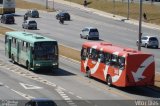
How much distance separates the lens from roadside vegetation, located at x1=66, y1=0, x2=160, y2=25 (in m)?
103

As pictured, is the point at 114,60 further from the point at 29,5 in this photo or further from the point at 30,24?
the point at 29,5

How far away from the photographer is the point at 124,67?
1351 inches

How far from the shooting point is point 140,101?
31.5 meters

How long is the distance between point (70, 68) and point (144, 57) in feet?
38.1

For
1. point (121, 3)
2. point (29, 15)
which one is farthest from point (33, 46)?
point (121, 3)

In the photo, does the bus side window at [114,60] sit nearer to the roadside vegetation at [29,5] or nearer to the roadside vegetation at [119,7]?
the roadside vegetation at [119,7]

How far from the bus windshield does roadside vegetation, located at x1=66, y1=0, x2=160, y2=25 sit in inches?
2220

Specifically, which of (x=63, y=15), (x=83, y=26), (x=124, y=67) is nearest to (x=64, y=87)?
(x=124, y=67)

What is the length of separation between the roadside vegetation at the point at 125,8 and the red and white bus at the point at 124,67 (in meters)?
60.4

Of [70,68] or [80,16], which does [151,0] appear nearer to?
[80,16]

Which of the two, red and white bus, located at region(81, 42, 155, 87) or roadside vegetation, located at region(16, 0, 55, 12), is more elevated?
roadside vegetation, located at region(16, 0, 55, 12)

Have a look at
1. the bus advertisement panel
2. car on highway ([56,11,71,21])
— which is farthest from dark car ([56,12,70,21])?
the bus advertisement panel

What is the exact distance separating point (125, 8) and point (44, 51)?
7710 cm

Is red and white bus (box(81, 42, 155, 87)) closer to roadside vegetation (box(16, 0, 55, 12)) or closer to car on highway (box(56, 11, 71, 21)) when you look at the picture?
car on highway (box(56, 11, 71, 21))
